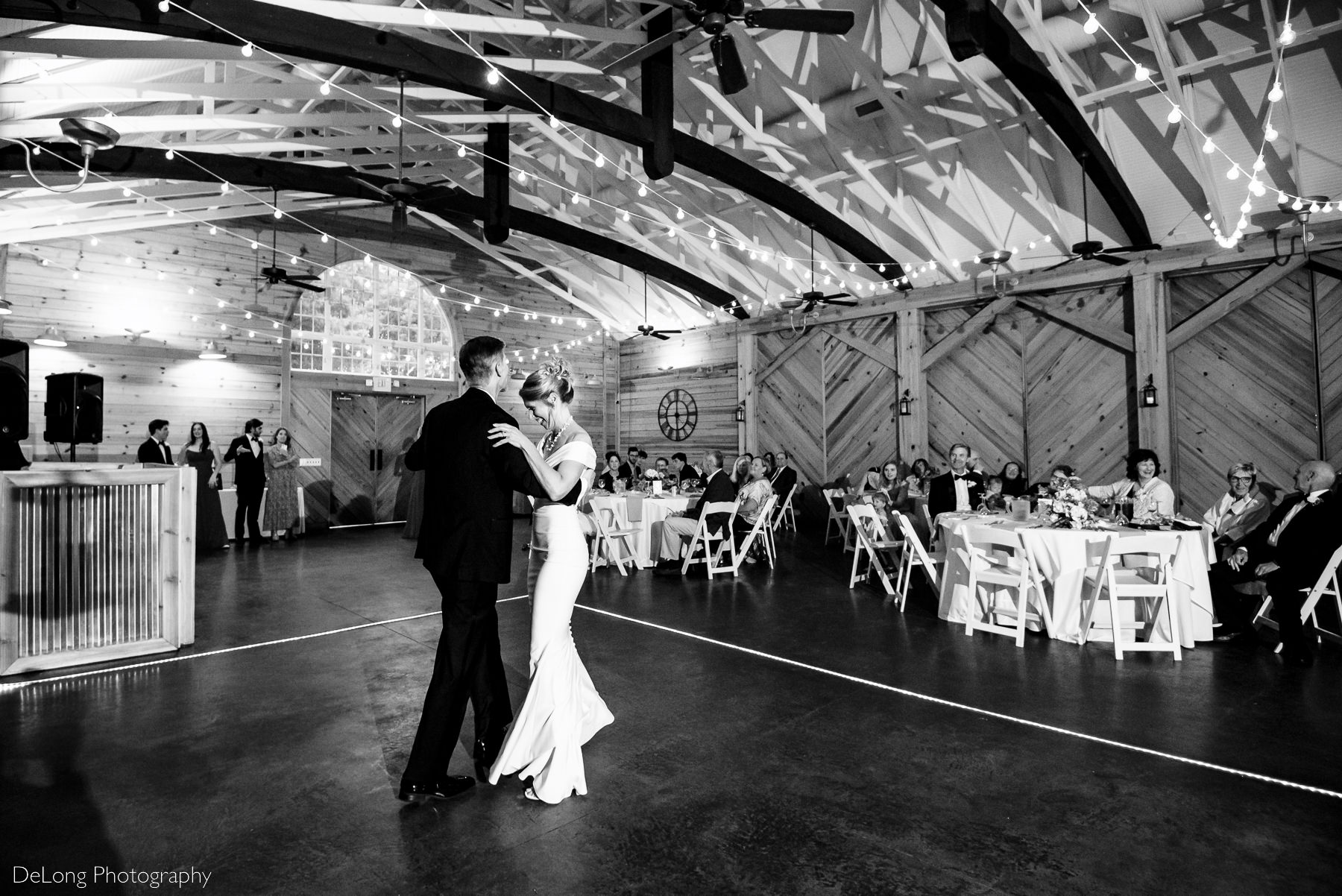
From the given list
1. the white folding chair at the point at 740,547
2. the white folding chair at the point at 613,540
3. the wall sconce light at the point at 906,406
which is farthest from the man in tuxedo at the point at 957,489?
the wall sconce light at the point at 906,406

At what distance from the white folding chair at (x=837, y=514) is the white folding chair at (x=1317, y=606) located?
442 cm

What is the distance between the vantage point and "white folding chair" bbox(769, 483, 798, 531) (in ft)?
31.6

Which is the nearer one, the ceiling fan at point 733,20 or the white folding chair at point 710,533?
the ceiling fan at point 733,20

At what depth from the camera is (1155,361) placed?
828cm

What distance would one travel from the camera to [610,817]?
7.63ft

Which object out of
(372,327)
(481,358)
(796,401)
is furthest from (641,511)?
(372,327)

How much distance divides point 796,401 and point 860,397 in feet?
4.30

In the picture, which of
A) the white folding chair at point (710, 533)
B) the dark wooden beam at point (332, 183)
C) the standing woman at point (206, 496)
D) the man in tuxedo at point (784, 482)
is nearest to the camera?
the white folding chair at point (710, 533)

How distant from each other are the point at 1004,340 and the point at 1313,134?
12.3 ft

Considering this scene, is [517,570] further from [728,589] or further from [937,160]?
[937,160]

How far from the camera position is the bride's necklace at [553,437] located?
275 cm

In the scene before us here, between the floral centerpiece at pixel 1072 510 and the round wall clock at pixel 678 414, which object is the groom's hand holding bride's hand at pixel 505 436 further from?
the round wall clock at pixel 678 414

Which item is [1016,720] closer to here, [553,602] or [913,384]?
[553,602]

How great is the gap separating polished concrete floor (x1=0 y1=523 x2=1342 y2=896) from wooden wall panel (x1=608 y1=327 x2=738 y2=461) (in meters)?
9.00
